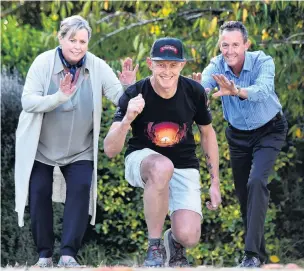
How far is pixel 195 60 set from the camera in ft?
→ 31.8

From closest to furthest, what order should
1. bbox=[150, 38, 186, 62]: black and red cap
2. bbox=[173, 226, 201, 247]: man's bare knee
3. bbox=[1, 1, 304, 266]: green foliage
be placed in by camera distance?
bbox=[150, 38, 186, 62]: black and red cap → bbox=[173, 226, 201, 247]: man's bare knee → bbox=[1, 1, 304, 266]: green foliage

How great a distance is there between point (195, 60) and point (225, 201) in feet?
5.25

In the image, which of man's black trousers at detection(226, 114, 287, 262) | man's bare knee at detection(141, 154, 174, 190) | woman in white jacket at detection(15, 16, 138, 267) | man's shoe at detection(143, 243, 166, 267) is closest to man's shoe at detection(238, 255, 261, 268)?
man's black trousers at detection(226, 114, 287, 262)

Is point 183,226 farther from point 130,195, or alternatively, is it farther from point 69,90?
point 130,195

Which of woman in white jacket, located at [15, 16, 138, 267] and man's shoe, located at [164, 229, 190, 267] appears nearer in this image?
man's shoe, located at [164, 229, 190, 267]

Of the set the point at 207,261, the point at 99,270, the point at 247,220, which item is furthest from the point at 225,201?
the point at 99,270

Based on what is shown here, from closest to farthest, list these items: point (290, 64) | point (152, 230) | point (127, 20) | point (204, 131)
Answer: point (152, 230)
point (204, 131)
point (290, 64)
point (127, 20)

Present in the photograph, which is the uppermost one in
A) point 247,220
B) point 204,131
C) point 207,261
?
point 204,131

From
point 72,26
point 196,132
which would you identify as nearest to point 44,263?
point 72,26

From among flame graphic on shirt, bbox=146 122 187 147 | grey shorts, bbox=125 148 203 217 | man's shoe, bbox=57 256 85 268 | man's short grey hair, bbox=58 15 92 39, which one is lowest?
man's shoe, bbox=57 256 85 268

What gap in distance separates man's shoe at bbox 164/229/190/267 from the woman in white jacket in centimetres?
59

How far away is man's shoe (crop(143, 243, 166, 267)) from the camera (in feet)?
21.4

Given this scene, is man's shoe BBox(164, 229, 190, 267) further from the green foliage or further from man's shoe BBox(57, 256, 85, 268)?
the green foliage

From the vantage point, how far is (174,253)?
22.9 ft
